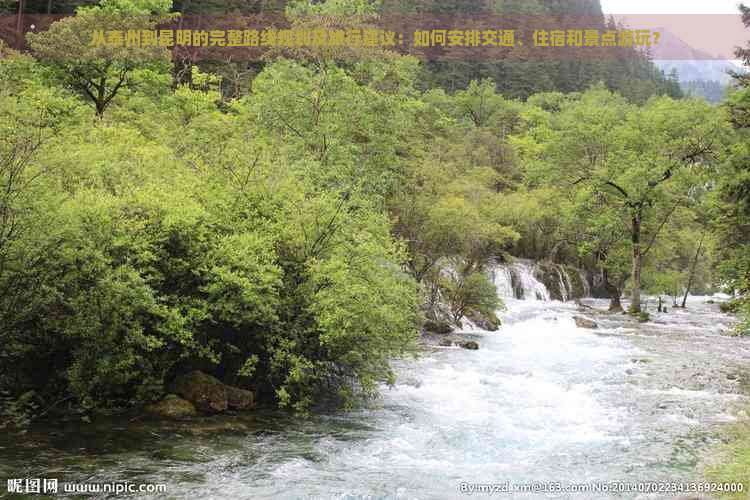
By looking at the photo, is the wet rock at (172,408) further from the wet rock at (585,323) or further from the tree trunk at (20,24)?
the tree trunk at (20,24)

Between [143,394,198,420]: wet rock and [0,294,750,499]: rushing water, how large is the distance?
0.44 metres

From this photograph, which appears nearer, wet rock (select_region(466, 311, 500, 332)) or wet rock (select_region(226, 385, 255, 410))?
wet rock (select_region(226, 385, 255, 410))

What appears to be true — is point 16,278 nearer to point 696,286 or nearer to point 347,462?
point 347,462

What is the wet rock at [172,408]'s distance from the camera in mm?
12703

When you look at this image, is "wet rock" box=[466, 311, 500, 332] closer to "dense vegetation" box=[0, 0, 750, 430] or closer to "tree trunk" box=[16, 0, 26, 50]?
"dense vegetation" box=[0, 0, 750, 430]

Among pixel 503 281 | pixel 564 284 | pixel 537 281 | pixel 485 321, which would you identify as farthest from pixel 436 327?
pixel 564 284

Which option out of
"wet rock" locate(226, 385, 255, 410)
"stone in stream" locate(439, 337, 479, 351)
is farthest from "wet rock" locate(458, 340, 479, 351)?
"wet rock" locate(226, 385, 255, 410)

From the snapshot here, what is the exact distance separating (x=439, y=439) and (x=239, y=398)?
439 centimetres

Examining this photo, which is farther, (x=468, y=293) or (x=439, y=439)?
(x=468, y=293)

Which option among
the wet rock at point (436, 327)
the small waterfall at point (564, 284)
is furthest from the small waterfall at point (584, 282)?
the wet rock at point (436, 327)

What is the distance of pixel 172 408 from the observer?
12.8 m

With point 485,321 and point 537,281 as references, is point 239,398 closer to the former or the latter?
point 485,321

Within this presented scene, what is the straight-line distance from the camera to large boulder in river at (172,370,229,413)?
13227 millimetres

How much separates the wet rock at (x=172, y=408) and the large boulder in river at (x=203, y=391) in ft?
0.70
